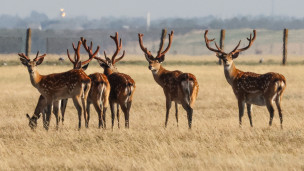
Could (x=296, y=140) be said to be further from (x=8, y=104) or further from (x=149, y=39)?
(x=149, y=39)

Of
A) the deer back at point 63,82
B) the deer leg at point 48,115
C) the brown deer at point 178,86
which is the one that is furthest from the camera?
the brown deer at point 178,86

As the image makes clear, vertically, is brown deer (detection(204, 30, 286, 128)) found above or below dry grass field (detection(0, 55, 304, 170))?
above

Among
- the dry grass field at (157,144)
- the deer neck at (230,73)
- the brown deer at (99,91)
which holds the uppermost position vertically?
the deer neck at (230,73)

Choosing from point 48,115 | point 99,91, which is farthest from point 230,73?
point 48,115

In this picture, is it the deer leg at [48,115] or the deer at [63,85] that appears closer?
the deer at [63,85]

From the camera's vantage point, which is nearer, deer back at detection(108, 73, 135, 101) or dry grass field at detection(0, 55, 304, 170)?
dry grass field at detection(0, 55, 304, 170)

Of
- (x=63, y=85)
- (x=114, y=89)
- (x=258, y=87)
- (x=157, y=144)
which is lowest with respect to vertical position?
(x=157, y=144)

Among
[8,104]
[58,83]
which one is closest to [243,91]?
[58,83]

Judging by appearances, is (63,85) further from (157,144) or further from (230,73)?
(230,73)

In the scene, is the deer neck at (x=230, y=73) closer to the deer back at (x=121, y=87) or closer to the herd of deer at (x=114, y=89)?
the herd of deer at (x=114, y=89)

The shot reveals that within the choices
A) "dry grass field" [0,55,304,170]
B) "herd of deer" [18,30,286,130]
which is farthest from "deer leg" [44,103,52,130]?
"dry grass field" [0,55,304,170]

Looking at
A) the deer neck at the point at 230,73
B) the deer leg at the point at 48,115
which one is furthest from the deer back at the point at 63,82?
the deer neck at the point at 230,73

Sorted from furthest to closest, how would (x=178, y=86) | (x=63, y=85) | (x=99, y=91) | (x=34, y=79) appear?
(x=178, y=86)
(x=99, y=91)
(x=34, y=79)
(x=63, y=85)

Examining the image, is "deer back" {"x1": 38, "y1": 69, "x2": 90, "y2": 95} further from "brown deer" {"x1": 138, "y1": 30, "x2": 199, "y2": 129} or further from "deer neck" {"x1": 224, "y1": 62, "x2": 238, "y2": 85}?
"deer neck" {"x1": 224, "y1": 62, "x2": 238, "y2": 85}
